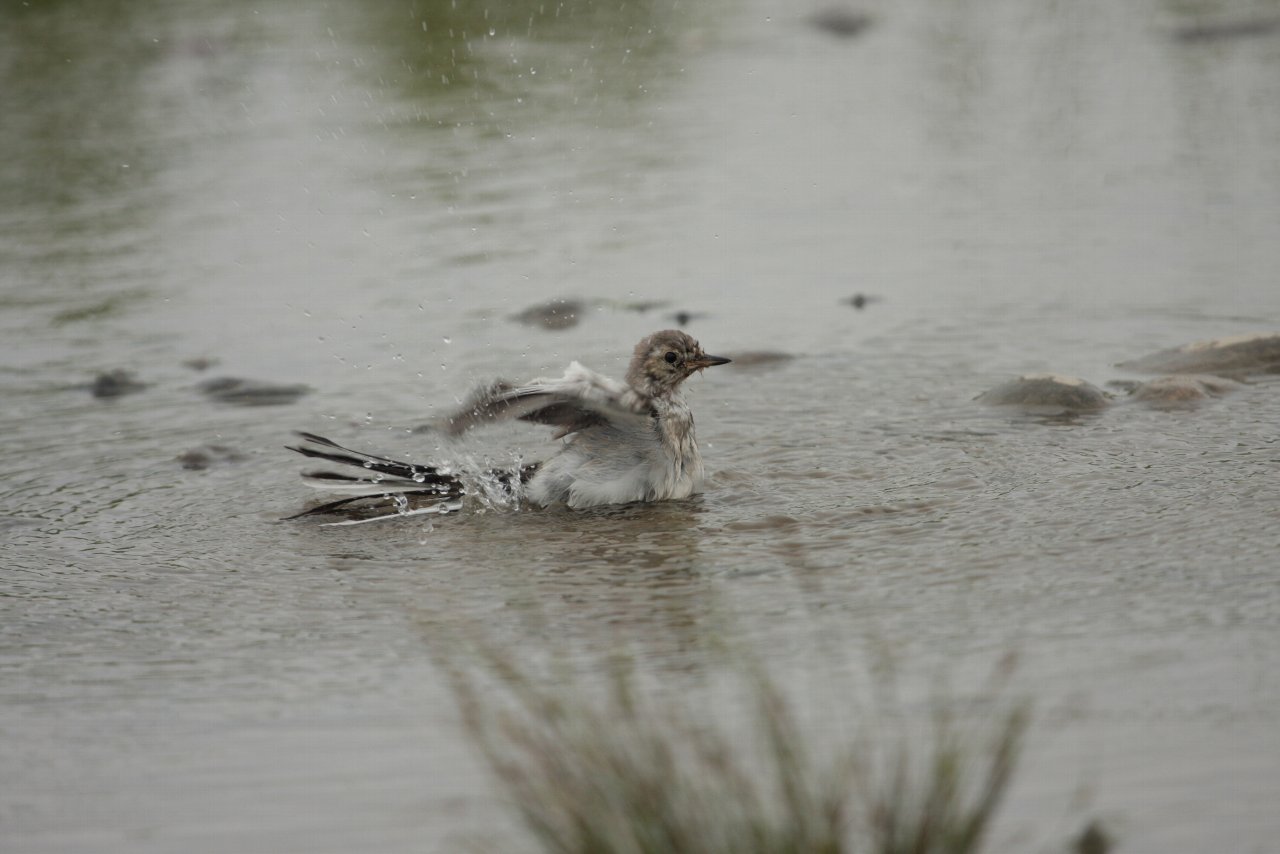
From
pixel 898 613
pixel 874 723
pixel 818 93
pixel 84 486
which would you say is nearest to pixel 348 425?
pixel 84 486

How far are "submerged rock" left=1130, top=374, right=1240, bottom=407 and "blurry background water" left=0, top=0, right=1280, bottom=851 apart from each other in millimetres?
166

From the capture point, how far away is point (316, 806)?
15.0 ft

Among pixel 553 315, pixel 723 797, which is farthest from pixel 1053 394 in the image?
pixel 723 797

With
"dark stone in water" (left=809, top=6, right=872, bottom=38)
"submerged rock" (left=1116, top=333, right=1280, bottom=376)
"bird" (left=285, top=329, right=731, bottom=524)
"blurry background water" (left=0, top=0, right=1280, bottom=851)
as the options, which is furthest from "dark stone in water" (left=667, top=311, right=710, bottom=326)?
"dark stone in water" (left=809, top=6, right=872, bottom=38)

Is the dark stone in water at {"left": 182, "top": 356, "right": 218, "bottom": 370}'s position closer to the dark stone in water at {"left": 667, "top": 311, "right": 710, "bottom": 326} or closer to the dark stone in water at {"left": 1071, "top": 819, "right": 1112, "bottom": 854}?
the dark stone in water at {"left": 667, "top": 311, "right": 710, "bottom": 326}

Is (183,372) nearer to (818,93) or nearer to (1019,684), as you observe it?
(1019,684)

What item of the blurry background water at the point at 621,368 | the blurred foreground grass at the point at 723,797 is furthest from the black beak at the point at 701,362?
the blurred foreground grass at the point at 723,797

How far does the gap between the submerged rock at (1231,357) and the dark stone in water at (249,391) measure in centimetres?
453

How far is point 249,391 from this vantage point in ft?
30.9

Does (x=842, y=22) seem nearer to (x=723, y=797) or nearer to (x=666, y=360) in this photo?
(x=666, y=360)

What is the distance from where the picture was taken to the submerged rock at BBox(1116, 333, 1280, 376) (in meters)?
8.45

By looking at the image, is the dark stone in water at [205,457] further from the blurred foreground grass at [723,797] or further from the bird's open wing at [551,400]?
the blurred foreground grass at [723,797]

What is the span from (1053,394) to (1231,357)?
3.51 ft

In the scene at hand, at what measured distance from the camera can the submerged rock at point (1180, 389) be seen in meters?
8.00
